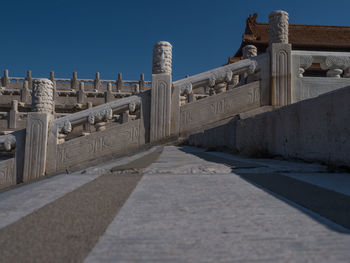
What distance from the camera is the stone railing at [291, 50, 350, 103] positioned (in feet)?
18.2

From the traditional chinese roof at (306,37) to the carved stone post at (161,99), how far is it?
9.52 metres

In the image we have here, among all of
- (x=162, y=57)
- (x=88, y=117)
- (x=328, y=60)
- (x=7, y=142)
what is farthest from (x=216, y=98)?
(x=7, y=142)

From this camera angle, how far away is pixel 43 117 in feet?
16.1

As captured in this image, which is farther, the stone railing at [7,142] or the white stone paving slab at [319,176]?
the stone railing at [7,142]

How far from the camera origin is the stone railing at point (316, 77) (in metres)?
5.55

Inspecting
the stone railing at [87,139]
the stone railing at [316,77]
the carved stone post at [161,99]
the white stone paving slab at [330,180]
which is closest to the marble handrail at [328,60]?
the stone railing at [316,77]

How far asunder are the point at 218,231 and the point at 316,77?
6083 mm

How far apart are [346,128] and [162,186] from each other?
5.47 feet

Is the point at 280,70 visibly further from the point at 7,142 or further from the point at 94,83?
the point at 94,83

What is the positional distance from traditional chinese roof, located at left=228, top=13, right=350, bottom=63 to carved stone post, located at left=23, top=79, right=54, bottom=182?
1142cm

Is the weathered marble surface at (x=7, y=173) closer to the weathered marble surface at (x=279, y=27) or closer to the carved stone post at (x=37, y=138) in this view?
the carved stone post at (x=37, y=138)

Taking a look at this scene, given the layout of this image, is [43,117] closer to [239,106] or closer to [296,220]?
[239,106]

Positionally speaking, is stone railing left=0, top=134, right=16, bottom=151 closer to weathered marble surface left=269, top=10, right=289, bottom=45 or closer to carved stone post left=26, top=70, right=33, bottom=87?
weathered marble surface left=269, top=10, right=289, bottom=45

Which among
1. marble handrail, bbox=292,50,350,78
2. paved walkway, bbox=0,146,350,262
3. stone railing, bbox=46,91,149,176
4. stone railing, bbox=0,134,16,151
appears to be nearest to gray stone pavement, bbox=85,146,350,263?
paved walkway, bbox=0,146,350,262
